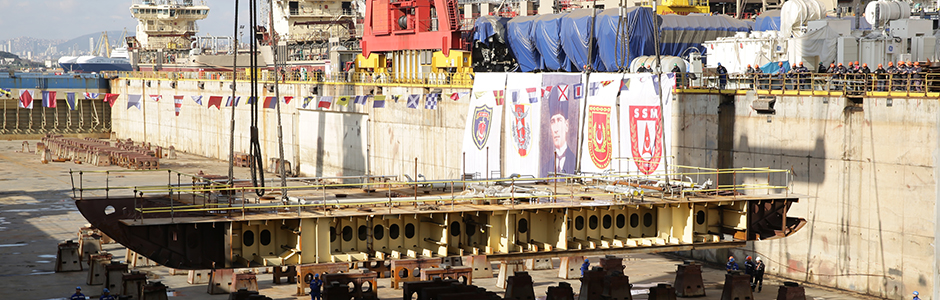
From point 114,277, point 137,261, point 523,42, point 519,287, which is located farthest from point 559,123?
point 114,277

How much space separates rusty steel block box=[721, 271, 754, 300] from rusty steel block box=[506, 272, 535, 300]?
17.4ft

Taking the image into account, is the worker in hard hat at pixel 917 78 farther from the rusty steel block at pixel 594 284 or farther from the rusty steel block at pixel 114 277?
the rusty steel block at pixel 114 277

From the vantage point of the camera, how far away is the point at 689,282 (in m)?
29.4

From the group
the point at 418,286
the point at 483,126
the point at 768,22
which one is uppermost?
the point at 768,22

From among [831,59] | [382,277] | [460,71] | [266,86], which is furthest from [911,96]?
[266,86]

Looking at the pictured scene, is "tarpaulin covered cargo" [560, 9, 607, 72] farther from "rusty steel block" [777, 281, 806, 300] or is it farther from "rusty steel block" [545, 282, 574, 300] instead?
"rusty steel block" [545, 282, 574, 300]

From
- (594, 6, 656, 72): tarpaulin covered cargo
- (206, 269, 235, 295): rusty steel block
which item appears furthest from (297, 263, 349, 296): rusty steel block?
(594, 6, 656, 72): tarpaulin covered cargo

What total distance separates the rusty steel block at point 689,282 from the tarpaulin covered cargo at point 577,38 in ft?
72.7

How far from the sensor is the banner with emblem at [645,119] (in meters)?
34.3

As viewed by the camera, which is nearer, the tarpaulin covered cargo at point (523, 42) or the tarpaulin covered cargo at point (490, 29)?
the tarpaulin covered cargo at point (523, 42)

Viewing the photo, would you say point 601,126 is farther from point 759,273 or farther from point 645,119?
point 759,273

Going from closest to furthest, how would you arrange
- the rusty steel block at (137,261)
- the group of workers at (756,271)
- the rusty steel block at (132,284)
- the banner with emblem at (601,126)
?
1. the rusty steel block at (132,284)
2. the group of workers at (756,271)
3. the rusty steel block at (137,261)
4. the banner with emblem at (601,126)

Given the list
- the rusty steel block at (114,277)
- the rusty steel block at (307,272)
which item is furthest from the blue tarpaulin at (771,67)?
the rusty steel block at (114,277)

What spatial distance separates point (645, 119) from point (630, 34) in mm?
13561
